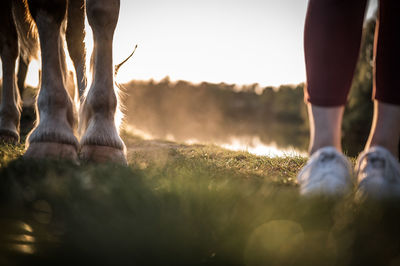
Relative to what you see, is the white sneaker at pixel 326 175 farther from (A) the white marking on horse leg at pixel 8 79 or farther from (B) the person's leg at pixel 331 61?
(A) the white marking on horse leg at pixel 8 79

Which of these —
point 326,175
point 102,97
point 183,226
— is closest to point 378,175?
point 326,175

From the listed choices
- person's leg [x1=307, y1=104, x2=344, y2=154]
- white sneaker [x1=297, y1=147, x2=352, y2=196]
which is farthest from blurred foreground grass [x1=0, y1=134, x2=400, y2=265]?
person's leg [x1=307, y1=104, x2=344, y2=154]

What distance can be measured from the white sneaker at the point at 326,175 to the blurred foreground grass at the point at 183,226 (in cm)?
12

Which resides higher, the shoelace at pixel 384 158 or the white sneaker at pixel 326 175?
the shoelace at pixel 384 158

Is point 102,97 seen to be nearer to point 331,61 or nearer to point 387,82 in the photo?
point 331,61

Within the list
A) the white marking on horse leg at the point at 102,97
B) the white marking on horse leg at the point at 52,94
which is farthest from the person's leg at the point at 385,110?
the white marking on horse leg at the point at 52,94

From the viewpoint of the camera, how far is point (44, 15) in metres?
1.78

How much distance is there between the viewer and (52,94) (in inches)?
69.4

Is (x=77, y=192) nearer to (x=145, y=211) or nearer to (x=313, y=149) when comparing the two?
(x=145, y=211)

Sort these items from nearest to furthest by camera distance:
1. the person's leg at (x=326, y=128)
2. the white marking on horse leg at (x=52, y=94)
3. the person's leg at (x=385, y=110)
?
1. the person's leg at (x=385, y=110)
2. the person's leg at (x=326, y=128)
3. the white marking on horse leg at (x=52, y=94)

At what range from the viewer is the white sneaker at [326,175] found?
3.76ft

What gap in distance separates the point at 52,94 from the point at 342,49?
165 cm

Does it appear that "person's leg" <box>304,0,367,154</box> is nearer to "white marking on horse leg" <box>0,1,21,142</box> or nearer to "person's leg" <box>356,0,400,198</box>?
"person's leg" <box>356,0,400,198</box>

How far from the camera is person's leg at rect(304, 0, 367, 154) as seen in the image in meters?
1.47
